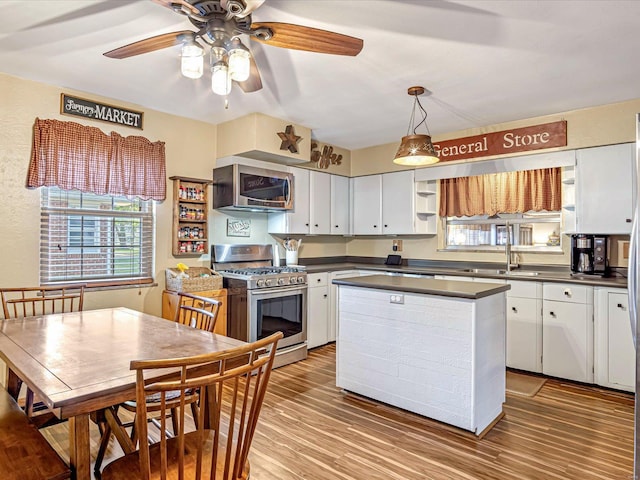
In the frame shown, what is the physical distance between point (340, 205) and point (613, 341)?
327 centimetres

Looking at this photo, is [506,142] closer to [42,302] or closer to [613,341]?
[613,341]

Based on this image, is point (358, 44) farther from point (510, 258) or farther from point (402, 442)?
point (510, 258)

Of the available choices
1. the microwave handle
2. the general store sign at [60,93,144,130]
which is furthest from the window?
the microwave handle

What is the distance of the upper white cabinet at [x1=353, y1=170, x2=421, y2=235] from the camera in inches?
192

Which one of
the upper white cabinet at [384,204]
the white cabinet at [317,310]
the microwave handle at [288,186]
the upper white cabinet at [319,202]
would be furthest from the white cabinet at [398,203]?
the microwave handle at [288,186]

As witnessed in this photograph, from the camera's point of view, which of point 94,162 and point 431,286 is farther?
point 94,162

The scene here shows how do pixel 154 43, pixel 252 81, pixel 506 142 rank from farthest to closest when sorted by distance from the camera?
pixel 506 142
pixel 252 81
pixel 154 43

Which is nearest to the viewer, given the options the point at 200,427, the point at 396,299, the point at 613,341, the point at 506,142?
the point at 200,427

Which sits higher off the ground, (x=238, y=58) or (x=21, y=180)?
(x=238, y=58)

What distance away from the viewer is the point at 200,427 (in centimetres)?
116

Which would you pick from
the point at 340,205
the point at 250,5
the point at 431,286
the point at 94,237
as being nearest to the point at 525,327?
the point at 431,286

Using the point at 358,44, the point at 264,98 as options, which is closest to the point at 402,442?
the point at 358,44

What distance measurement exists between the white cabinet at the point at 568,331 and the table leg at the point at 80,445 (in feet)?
11.9

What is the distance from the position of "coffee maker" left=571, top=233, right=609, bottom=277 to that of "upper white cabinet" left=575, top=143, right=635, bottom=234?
0.15 meters
